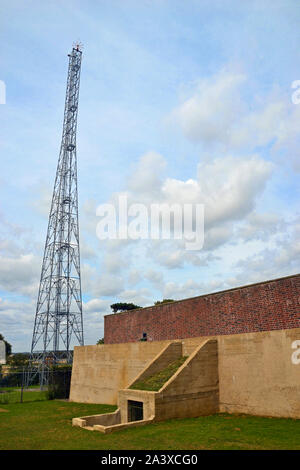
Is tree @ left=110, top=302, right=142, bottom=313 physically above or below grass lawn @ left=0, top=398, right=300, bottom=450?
above

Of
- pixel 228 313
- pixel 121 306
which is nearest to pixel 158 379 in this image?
pixel 228 313

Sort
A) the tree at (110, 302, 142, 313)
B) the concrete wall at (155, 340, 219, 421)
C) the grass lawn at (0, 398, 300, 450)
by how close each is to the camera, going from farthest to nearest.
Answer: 1. the tree at (110, 302, 142, 313)
2. the concrete wall at (155, 340, 219, 421)
3. the grass lawn at (0, 398, 300, 450)

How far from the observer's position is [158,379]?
17.5m

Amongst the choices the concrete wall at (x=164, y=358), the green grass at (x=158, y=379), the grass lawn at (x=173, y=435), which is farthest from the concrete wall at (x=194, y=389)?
the concrete wall at (x=164, y=358)

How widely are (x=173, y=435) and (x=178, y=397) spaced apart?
3.52 m

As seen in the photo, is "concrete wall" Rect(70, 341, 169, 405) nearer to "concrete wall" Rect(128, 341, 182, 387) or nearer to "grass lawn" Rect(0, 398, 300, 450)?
"concrete wall" Rect(128, 341, 182, 387)

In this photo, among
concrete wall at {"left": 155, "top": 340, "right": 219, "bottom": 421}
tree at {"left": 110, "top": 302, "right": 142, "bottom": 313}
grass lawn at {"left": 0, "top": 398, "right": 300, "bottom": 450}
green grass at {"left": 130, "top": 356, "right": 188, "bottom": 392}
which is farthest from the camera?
tree at {"left": 110, "top": 302, "right": 142, "bottom": 313}

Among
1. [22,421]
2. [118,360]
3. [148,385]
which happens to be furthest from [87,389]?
[148,385]

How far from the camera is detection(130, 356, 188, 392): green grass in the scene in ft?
54.9

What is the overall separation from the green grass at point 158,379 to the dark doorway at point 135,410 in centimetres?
74

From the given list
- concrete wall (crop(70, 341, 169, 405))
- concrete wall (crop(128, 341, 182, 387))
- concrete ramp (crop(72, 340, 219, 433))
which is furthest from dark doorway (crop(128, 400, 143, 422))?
concrete wall (crop(70, 341, 169, 405))

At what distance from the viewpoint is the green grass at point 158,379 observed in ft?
54.9

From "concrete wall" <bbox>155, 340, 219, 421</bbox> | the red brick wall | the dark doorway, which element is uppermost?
the red brick wall

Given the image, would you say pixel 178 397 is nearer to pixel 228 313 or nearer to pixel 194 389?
pixel 194 389
